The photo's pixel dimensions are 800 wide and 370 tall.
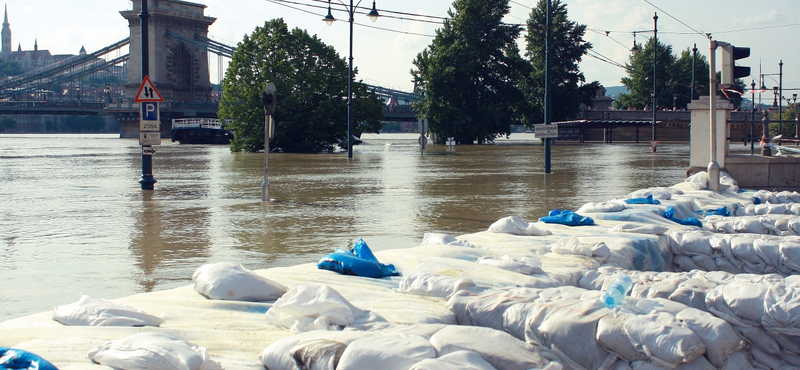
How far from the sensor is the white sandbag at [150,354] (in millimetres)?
3328

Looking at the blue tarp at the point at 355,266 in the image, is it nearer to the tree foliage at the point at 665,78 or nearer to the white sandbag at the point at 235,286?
the white sandbag at the point at 235,286

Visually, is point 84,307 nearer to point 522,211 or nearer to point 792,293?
point 792,293

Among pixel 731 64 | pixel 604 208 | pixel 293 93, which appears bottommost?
pixel 604 208

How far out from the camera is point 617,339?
421 cm

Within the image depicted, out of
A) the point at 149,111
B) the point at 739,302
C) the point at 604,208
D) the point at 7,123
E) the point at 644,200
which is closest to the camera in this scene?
the point at 739,302

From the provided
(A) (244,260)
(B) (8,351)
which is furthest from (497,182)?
(B) (8,351)

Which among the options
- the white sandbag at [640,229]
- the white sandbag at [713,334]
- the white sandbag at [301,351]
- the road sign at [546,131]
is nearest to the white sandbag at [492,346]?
the white sandbag at [301,351]

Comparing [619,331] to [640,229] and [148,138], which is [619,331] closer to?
[640,229]

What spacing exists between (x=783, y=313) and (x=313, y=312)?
264 centimetres

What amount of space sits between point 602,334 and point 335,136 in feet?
135

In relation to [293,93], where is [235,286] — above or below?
below

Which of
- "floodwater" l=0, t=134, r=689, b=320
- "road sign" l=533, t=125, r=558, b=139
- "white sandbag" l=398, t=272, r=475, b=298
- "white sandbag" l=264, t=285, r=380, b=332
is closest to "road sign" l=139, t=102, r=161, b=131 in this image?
"floodwater" l=0, t=134, r=689, b=320

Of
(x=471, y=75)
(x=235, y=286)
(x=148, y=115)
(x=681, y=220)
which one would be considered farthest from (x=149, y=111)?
(x=471, y=75)

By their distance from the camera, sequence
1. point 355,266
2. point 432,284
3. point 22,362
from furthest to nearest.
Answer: point 355,266, point 432,284, point 22,362
